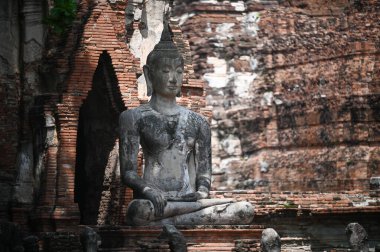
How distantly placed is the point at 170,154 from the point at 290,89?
A: 15.1 metres

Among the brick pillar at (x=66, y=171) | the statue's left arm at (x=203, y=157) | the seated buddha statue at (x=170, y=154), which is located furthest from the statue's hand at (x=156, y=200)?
the brick pillar at (x=66, y=171)

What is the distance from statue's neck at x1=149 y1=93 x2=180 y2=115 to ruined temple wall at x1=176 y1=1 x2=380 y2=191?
12.5m

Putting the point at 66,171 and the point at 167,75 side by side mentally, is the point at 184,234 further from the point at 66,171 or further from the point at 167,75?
the point at 66,171

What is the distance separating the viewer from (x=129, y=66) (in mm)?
21047

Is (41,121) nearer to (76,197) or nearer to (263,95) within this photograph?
(76,197)

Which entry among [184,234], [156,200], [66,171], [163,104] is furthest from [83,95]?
[184,234]

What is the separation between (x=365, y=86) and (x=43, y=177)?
11.4 meters

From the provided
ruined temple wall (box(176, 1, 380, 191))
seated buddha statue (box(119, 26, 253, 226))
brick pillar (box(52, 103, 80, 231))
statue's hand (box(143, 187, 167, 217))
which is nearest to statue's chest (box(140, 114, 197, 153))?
seated buddha statue (box(119, 26, 253, 226))

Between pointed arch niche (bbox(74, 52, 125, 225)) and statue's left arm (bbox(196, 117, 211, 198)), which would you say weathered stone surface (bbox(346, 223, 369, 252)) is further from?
pointed arch niche (bbox(74, 52, 125, 225))

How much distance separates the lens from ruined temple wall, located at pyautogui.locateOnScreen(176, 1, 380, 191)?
30328 mm

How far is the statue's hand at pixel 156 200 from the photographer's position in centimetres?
1617

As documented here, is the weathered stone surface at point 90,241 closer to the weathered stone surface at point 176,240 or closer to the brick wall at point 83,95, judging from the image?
the weathered stone surface at point 176,240

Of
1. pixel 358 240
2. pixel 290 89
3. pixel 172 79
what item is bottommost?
pixel 358 240

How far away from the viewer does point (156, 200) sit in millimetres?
16203
